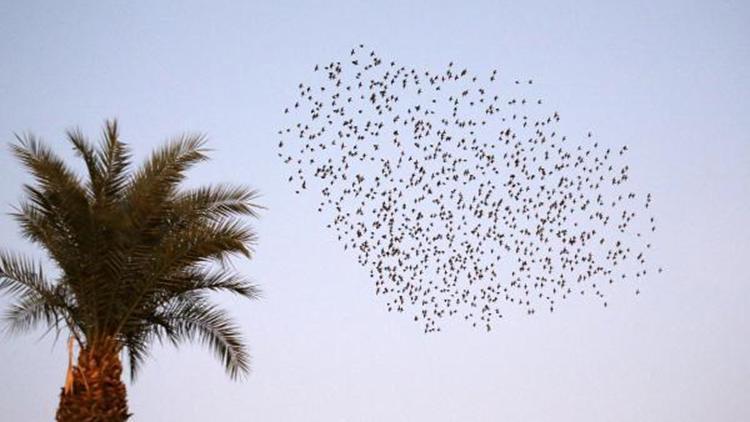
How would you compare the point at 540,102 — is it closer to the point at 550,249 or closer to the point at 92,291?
the point at 550,249

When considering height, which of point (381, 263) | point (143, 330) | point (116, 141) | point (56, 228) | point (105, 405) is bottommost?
point (105, 405)

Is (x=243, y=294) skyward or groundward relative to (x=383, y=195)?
groundward

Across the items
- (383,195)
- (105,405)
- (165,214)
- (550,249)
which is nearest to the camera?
(105,405)

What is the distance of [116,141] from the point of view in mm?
12773

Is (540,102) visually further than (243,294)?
Yes

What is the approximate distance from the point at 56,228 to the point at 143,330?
2038 millimetres

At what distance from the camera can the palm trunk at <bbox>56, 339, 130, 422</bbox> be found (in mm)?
11500

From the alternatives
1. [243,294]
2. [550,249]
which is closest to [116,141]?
[243,294]

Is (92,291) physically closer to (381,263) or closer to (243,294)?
(243,294)

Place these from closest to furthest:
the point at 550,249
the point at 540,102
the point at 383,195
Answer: the point at 540,102 < the point at 383,195 < the point at 550,249

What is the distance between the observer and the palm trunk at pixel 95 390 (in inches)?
453

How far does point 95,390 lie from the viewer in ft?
38.0

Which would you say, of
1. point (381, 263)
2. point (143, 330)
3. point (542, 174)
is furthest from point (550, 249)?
point (143, 330)

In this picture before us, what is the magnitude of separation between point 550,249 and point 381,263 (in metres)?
4.38
